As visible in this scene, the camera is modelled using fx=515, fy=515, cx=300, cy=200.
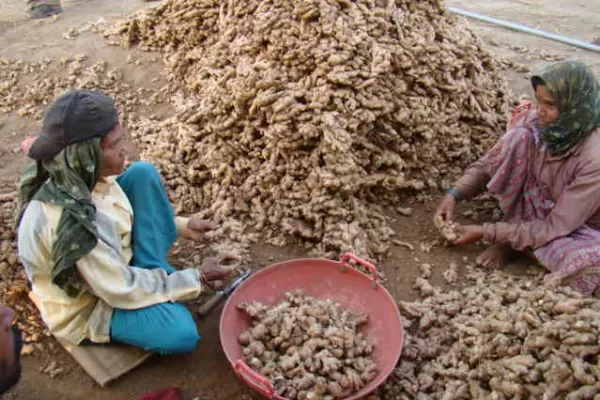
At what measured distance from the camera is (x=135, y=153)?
3.48 m

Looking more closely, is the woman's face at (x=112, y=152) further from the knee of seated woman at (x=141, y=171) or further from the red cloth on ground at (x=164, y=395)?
the red cloth on ground at (x=164, y=395)

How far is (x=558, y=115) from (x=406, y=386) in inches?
56.7

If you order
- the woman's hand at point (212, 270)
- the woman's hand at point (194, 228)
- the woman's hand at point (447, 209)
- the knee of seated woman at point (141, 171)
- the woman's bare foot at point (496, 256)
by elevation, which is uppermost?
the knee of seated woman at point (141, 171)

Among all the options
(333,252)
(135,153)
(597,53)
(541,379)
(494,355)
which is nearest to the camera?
(541,379)

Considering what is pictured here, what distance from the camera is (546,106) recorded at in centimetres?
A: 245

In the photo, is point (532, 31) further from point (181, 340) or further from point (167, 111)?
point (181, 340)

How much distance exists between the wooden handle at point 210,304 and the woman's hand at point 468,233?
4.16 feet

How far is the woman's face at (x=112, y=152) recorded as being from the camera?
194 cm

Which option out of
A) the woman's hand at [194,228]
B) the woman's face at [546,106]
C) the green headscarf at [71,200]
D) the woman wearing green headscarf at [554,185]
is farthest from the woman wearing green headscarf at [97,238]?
the woman's face at [546,106]

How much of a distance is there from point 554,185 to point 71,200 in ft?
7.41

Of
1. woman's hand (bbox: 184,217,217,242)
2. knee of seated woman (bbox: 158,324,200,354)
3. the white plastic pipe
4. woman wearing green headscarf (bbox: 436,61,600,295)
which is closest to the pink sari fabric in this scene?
woman wearing green headscarf (bbox: 436,61,600,295)

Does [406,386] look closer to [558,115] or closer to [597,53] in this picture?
[558,115]

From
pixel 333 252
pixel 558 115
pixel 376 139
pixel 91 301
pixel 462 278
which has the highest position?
pixel 558 115

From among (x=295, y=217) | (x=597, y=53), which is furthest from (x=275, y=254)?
(x=597, y=53)
